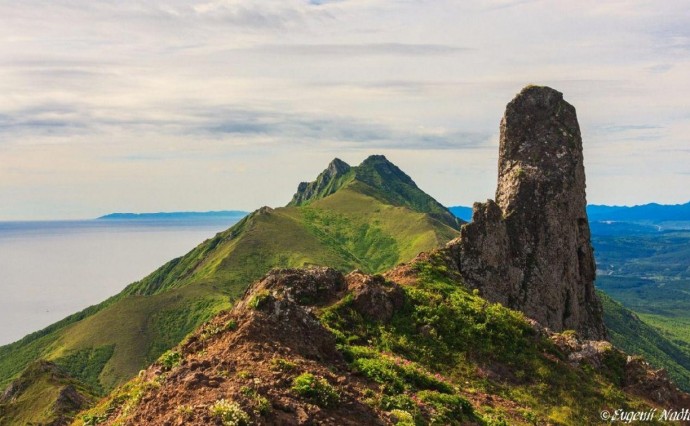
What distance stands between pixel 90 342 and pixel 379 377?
641 feet

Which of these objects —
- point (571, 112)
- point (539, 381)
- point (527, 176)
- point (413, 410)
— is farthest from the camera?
point (571, 112)

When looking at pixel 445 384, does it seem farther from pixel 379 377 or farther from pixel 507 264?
pixel 507 264

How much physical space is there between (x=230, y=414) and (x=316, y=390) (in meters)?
3.94

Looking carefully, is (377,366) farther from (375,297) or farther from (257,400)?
(375,297)

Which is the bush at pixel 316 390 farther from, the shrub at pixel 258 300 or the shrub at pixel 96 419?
the shrub at pixel 96 419

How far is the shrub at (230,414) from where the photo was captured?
55.6 ft

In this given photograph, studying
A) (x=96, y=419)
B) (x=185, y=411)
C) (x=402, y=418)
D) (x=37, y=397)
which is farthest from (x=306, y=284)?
(x=37, y=397)

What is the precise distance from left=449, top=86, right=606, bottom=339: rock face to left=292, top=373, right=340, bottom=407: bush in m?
→ 33.5

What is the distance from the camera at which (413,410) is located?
2319 centimetres

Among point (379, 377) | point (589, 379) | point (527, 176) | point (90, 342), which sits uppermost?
point (527, 176)

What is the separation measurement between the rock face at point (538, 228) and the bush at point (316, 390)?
110 feet

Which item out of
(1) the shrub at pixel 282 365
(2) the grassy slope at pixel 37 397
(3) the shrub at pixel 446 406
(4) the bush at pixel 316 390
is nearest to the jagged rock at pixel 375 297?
(3) the shrub at pixel 446 406

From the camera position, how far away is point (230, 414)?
56.2 feet

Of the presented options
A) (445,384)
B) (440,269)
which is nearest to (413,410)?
(445,384)
